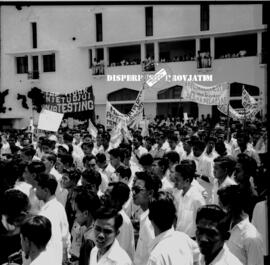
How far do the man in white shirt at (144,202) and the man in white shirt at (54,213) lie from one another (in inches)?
25.2

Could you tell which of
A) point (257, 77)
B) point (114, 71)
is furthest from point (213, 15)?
point (114, 71)

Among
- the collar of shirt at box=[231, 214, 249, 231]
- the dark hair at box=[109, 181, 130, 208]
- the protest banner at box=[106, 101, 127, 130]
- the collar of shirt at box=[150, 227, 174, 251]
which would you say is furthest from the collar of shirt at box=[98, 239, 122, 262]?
the protest banner at box=[106, 101, 127, 130]

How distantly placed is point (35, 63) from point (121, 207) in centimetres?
2780

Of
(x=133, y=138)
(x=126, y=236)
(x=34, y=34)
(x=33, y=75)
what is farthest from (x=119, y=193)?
(x=34, y=34)

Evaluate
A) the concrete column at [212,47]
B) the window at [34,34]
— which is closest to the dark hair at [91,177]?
the concrete column at [212,47]

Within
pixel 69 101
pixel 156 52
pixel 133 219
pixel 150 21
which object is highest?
pixel 150 21

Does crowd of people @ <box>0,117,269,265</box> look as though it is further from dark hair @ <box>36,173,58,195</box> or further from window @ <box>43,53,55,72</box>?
window @ <box>43,53,55,72</box>

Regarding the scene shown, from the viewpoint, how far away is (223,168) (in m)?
5.33

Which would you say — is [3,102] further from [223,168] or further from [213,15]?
[223,168]

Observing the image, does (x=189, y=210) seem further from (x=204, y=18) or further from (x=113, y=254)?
(x=204, y=18)

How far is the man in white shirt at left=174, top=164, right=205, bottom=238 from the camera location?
15.9 ft

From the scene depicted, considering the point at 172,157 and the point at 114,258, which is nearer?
the point at 114,258

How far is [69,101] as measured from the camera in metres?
10.9

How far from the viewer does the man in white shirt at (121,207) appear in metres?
4.04
